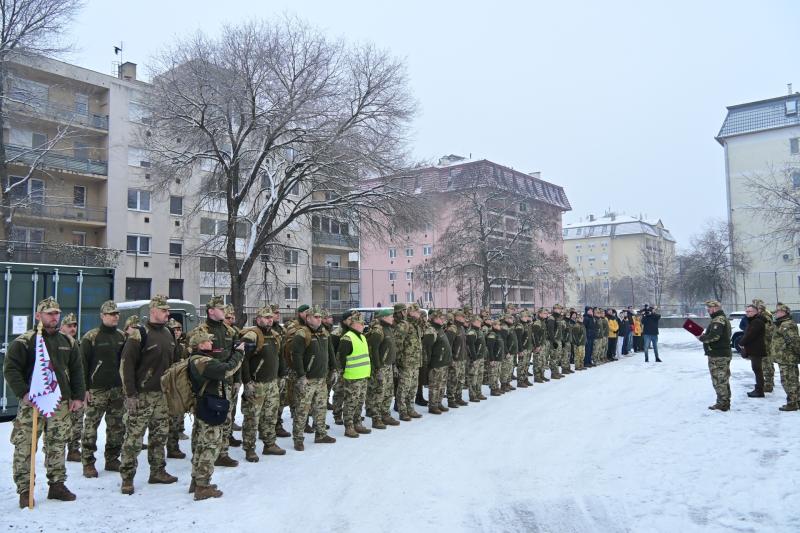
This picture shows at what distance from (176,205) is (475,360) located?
30193 mm

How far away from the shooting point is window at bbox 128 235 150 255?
35.6 m

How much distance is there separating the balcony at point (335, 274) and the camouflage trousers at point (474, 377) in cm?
2928

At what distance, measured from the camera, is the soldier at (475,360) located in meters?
12.7

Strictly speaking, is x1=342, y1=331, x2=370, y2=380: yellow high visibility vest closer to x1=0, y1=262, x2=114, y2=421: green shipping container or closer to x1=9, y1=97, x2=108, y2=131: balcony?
x1=0, y1=262, x2=114, y2=421: green shipping container

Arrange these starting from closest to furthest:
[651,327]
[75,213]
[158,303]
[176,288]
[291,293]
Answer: [158,303]
[651,327]
[75,213]
[176,288]
[291,293]

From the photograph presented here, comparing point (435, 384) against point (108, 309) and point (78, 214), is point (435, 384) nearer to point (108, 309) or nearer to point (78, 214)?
point (108, 309)

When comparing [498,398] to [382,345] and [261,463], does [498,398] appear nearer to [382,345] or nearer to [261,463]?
[382,345]

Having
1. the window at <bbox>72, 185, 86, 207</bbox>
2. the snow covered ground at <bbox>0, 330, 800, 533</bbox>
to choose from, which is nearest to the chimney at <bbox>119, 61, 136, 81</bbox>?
the window at <bbox>72, 185, 86, 207</bbox>

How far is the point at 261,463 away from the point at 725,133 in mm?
65253

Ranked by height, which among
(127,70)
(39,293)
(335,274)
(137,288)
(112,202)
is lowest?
(39,293)

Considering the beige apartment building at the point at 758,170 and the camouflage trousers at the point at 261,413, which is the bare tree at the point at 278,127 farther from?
the beige apartment building at the point at 758,170

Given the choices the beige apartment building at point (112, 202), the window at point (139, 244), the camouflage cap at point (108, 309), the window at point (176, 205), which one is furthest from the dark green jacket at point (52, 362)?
the window at point (176, 205)

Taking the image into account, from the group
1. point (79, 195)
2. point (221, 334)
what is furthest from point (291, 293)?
point (221, 334)

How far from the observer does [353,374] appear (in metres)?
9.31
